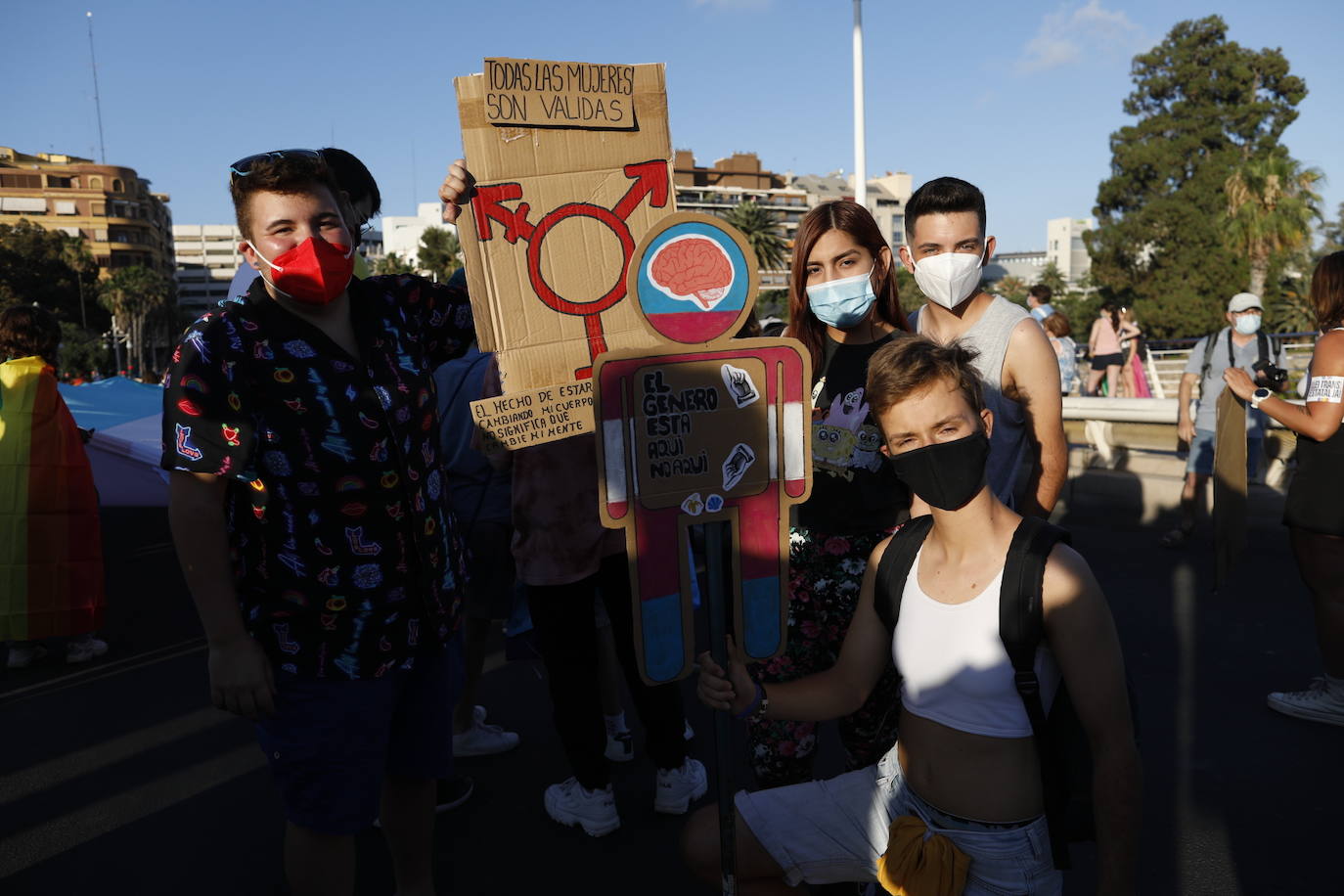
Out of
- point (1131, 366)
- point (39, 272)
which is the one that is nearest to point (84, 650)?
point (1131, 366)

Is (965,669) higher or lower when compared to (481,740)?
higher

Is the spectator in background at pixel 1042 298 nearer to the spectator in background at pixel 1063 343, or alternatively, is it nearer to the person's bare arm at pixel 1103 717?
the spectator in background at pixel 1063 343

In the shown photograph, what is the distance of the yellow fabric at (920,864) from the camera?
71.9 inches

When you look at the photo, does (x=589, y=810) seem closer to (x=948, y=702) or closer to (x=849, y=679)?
(x=849, y=679)

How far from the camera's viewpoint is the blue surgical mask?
2.48 m

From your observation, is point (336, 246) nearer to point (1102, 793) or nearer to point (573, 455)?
point (573, 455)

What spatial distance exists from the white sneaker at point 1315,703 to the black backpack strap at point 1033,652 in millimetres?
2920

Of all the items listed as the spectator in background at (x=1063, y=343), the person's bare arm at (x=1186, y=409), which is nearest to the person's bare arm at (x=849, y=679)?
the person's bare arm at (x=1186, y=409)

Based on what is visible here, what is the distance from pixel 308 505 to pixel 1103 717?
168cm

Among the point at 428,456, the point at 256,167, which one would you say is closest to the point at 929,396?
the point at 428,456

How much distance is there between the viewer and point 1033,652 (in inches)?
71.6

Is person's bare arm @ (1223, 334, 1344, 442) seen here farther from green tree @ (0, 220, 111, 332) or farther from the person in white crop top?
green tree @ (0, 220, 111, 332)

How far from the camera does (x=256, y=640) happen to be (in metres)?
2.01

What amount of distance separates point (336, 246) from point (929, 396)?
1.35 metres
